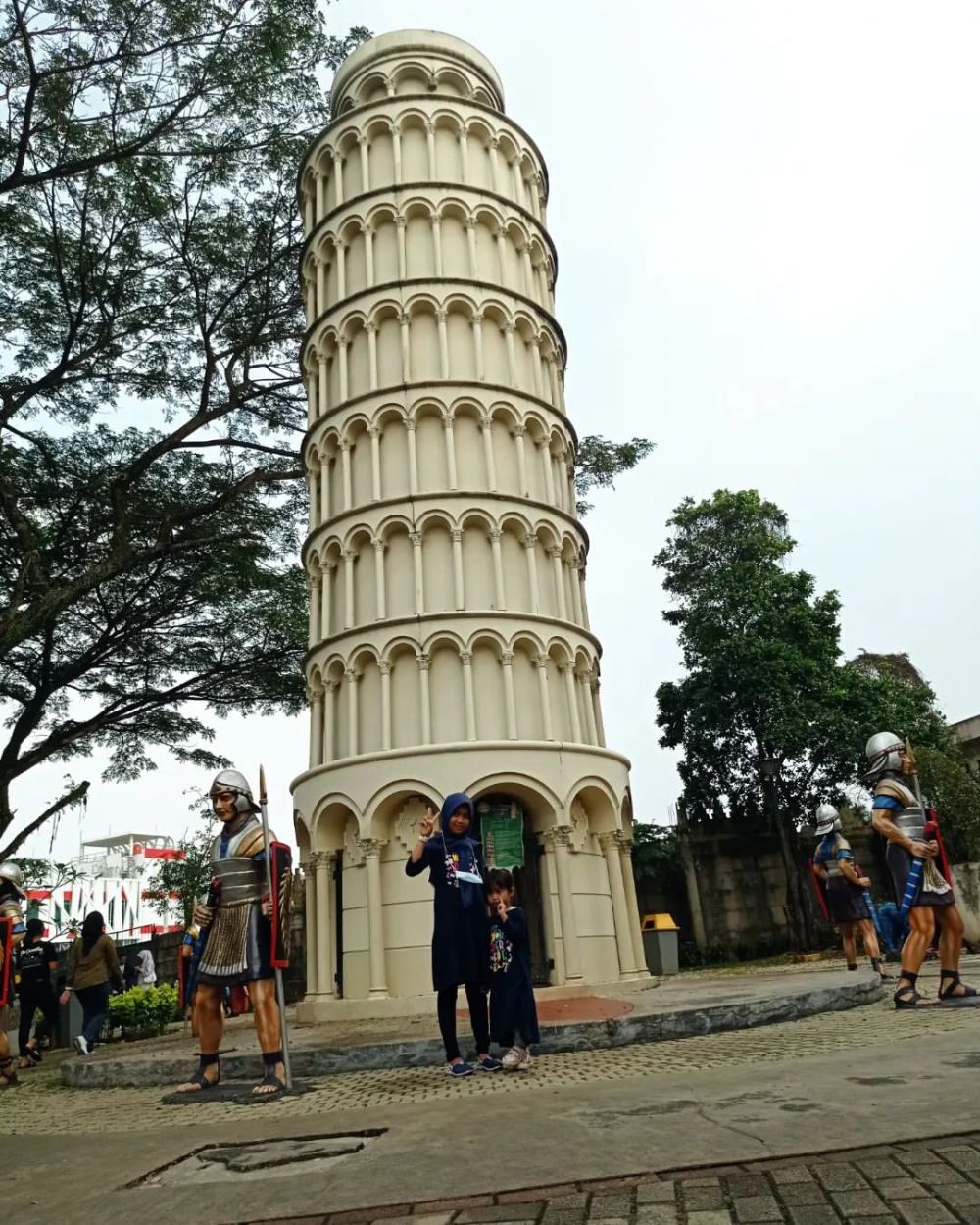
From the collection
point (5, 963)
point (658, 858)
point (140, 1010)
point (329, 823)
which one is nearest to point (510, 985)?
point (5, 963)

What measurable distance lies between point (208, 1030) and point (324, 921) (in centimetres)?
753

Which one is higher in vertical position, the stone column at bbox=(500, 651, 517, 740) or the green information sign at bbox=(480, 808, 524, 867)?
the stone column at bbox=(500, 651, 517, 740)

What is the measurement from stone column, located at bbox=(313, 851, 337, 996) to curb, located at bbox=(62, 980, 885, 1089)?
569 centimetres

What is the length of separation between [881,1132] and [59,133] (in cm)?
1770

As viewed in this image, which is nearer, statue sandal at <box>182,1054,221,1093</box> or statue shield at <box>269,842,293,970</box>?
statue shield at <box>269,842,293,970</box>

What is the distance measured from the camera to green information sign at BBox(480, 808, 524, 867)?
14.6m

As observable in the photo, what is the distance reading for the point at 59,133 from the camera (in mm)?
15398

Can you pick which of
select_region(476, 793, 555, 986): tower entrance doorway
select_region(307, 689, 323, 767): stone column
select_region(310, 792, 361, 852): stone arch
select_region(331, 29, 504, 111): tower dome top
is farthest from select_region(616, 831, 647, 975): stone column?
select_region(331, 29, 504, 111): tower dome top

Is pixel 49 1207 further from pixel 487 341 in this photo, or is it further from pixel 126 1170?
pixel 487 341

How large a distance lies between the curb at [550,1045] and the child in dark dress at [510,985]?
3.62 ft

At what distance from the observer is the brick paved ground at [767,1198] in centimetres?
301

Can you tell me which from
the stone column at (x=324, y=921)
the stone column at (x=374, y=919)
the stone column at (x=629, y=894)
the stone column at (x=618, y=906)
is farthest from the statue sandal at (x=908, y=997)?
the stone column at (x=324, y=921)

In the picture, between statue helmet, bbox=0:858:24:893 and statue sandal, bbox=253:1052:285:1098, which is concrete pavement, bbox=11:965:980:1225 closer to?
statue sandal, bbox=253:1052:285:1098

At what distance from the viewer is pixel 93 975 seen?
12.9 meters
